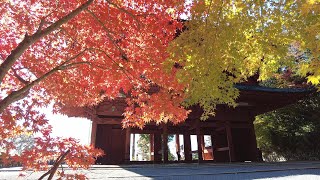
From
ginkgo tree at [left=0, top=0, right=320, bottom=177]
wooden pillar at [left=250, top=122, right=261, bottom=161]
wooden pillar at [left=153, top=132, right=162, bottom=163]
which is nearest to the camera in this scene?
ginkgo tree at [left=0, top=0, right=320, bottom=177]

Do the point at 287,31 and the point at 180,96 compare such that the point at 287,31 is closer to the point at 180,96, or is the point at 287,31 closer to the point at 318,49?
the point at 318,49

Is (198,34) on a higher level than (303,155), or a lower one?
higher

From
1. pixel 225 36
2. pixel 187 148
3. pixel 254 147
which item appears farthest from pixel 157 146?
pixel 225 36

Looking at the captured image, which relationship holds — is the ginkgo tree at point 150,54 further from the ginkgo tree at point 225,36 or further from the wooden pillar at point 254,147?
the wooden pillar at point 254,147

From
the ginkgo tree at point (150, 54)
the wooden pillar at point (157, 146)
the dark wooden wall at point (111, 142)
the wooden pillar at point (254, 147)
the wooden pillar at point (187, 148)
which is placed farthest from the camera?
the wooden pillar at point (157, 146)

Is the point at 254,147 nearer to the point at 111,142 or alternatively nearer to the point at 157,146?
the point at 157,146

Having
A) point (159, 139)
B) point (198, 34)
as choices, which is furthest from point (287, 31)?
point (159, 139)

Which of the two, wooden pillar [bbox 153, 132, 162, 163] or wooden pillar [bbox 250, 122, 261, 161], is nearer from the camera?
wooden pillar [bbox 250, 122, 261, 161]

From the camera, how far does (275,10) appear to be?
15.7ft

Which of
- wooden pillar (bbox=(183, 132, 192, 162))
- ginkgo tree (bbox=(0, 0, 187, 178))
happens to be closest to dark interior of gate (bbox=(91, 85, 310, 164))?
wooden pillar (bbox=(183, 132, 192, 162))

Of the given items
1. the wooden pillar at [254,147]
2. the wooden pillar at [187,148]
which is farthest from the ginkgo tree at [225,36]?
the wooden pillar at [254,147]

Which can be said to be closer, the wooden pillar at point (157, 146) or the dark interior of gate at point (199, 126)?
the dark interior of gate at point (199, 126)

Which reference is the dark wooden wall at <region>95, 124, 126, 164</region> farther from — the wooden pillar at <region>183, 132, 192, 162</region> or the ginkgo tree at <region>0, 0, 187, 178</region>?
the ginkgo tree at <region>0, 0, 187, 178</region>

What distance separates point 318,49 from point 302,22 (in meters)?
1.32
